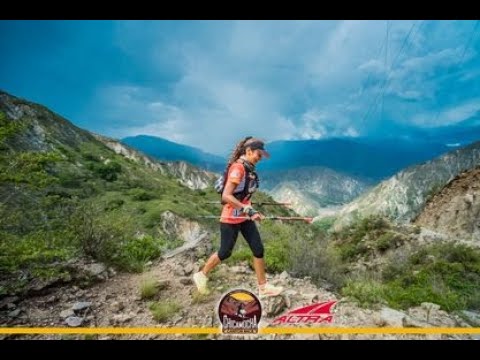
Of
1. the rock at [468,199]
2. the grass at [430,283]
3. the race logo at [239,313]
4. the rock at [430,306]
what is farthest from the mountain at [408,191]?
the race logo at [239,313]

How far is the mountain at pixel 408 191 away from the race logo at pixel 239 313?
878cm

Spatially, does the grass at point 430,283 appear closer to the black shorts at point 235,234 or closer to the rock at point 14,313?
the black shorts at point 235,234

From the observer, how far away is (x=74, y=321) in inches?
141

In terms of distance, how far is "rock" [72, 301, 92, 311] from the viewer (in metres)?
3.75

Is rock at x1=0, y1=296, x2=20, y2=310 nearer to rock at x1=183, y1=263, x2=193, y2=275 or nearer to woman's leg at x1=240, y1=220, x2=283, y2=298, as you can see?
rock at x1=183, y1=263, x2=193, y2=275

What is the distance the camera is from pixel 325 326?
354 centimetres

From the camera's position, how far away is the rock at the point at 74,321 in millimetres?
3547

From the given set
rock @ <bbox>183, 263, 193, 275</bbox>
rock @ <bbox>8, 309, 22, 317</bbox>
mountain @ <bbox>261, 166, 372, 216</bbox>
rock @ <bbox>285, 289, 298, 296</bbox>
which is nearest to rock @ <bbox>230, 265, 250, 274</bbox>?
rock @ <bbox>183, 263, 193, 275</bbox>

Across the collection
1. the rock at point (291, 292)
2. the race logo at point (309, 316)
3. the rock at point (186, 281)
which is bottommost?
the race logo at point (309, 316)

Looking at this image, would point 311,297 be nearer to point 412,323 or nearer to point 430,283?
point 412,323

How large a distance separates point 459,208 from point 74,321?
13.9 m
